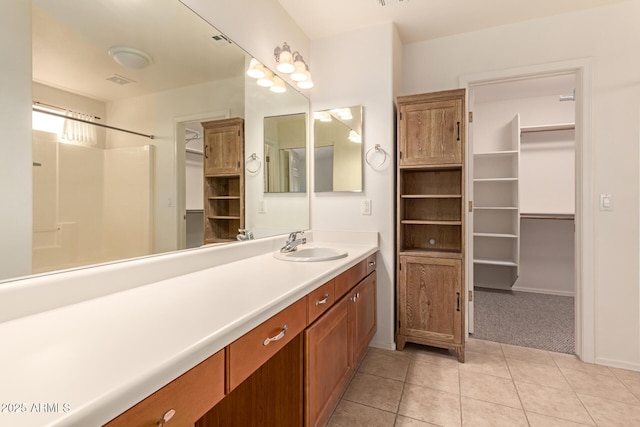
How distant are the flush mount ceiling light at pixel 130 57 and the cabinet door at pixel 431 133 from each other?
1.69 metres

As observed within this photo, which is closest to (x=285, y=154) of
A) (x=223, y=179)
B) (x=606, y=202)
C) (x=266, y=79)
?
(x=266, y=79)

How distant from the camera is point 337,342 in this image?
5.12ft

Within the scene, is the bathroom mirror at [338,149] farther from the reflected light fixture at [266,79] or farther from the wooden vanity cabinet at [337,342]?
the wooden vanity cabinet at [337,342]

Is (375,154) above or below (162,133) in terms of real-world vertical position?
above

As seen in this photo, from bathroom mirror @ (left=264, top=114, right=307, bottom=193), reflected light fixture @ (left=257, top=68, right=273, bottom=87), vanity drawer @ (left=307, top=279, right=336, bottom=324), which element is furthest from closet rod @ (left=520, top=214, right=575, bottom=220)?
reflected light fixture @ (left=257, top=68, right=273, bottom=87)

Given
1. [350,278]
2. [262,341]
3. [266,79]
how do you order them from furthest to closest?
1. [266,79]
2. [350,278]
3. [262,341]

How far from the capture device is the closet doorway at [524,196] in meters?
3.54

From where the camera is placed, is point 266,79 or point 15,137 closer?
point 15,137

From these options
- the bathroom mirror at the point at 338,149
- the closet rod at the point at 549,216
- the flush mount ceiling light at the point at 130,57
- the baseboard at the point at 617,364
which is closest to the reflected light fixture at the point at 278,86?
the bathroom mirror at the point at 338,149

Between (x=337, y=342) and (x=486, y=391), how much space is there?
3.37 feet

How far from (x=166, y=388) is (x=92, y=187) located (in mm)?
758

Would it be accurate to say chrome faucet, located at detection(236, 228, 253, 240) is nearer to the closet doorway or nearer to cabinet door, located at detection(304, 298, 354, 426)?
cabinet door, located at detection(304, 298, 354, 426)

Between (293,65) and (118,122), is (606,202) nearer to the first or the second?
(293,65)

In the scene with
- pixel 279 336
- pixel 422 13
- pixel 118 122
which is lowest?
pixel 279 336
